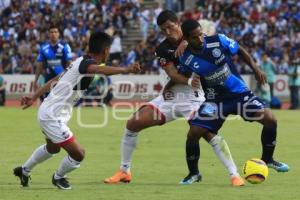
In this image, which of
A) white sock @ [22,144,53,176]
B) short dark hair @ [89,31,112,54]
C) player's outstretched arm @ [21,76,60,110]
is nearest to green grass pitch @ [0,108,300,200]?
white sock @ [22,144,53,176]

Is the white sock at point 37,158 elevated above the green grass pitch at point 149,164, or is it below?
above

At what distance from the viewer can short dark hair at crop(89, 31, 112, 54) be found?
34.4 ft

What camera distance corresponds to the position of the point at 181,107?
39.4 ft

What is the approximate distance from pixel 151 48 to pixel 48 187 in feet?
80.5

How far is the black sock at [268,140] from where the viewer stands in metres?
11.7

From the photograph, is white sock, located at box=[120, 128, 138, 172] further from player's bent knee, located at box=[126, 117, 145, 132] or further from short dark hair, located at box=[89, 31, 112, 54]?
short dark hair, located at box=[89, 31, 112, 54]

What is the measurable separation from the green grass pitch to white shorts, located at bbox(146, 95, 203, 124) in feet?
2.80

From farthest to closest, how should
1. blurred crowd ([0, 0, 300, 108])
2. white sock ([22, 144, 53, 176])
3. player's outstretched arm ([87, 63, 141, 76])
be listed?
→ blurred crowd ([0, 0, 300, 108]), white sock ([22, 144, 53, 176]), player's outstretched arm ([87, 63, 141, 76])

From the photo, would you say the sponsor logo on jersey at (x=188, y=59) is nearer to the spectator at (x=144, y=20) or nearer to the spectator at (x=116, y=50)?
the spectator at (x=116, y=50)

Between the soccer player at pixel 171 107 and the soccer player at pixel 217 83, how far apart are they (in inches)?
7.8

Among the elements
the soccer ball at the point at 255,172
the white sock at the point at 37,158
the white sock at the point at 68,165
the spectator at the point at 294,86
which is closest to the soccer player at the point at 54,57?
the white sock at the point at 37,158

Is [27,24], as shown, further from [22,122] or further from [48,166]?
[48,166]

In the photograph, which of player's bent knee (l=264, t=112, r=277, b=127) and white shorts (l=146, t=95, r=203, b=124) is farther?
white shorts (l=146, t=95, r=203, b=124)

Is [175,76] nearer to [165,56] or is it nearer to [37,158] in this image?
[165,56]
